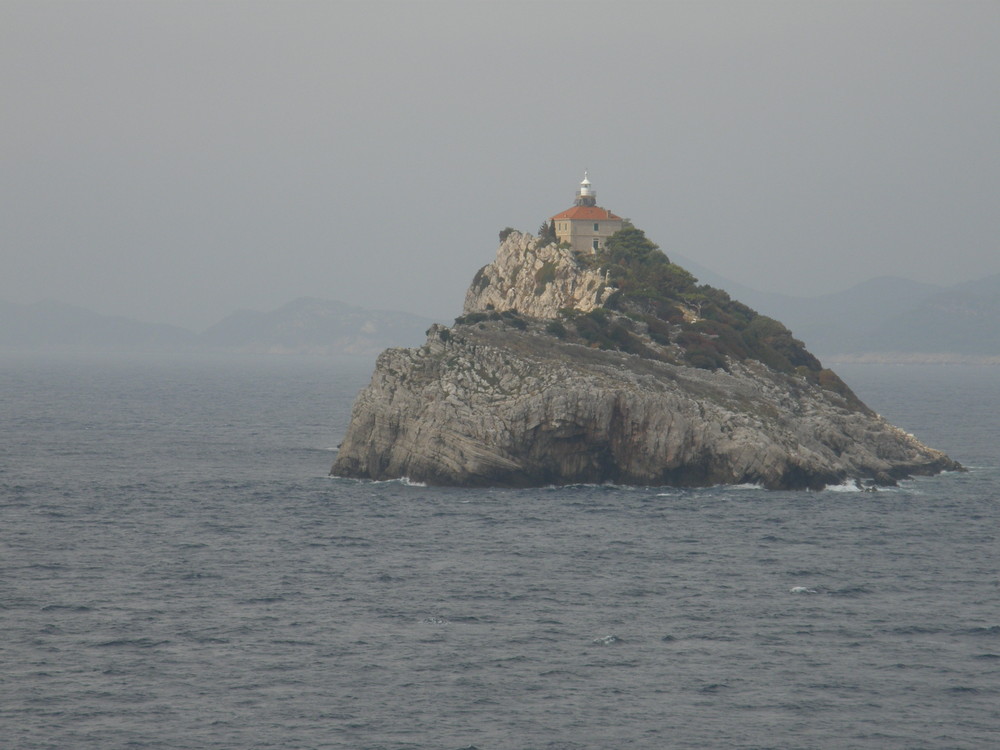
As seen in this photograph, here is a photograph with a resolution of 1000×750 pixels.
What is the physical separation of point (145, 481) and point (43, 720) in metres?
49.1

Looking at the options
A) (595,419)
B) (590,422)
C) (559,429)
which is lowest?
(559,429)

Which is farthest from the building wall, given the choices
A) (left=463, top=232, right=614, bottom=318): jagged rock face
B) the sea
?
the sea

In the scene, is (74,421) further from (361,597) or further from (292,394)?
(361,597)

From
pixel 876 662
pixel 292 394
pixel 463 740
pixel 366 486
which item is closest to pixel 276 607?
pixel 463 740

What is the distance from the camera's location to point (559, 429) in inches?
3305

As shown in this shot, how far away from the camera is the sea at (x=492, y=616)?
40.9m

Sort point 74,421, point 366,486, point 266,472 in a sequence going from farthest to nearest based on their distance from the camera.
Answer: point 74,421
point 266,472
point 366,486

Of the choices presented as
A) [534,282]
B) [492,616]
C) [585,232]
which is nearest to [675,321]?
[534,282]

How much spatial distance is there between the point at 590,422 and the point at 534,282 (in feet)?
141

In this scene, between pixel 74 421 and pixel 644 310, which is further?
pixel 74 421

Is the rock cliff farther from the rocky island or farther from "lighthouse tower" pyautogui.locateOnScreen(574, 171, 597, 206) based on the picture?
"lighthouse tower" pyautogui.locateOnScreen(574, 171, 597, 206)

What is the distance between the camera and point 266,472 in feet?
308

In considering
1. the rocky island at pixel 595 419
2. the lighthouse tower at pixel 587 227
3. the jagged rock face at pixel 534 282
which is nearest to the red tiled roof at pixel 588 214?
the lighthouse tower at pixel 587 227

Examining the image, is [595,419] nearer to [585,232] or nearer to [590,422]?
[590,422]
